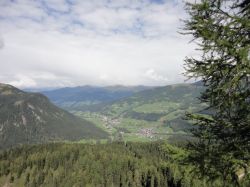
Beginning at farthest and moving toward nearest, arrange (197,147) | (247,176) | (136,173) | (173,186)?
1. (136,173)
2. (173,186)
3. (197,147)
4. (247,176)

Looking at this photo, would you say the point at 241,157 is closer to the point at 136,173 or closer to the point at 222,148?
the point at 222,148

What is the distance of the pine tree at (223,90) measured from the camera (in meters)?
12.2

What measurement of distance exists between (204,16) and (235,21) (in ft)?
4.60

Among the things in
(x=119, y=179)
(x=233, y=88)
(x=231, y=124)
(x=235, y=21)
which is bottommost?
(x=119, y=179)

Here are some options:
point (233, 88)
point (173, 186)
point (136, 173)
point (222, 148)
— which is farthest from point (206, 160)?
point (136, 173)

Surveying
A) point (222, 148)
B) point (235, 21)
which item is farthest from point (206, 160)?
point (235, 21)

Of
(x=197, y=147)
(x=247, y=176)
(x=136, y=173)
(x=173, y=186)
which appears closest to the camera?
(x=247, y=176)

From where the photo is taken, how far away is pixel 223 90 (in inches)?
484

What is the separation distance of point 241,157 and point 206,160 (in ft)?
4.61

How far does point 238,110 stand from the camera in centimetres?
1339

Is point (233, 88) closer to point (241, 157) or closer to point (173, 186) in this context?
point (241, 157)

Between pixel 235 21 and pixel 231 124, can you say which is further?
pixel 231 124

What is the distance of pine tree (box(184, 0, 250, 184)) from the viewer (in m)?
12.2

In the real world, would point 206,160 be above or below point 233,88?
below
